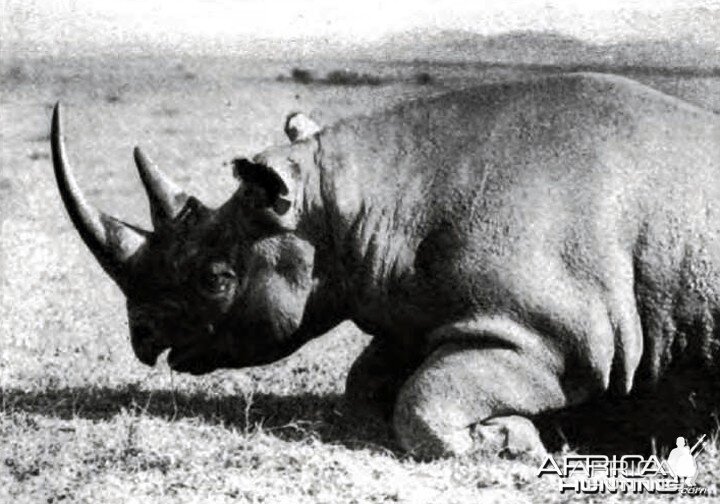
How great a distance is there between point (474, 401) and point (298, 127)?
1957 millimetres

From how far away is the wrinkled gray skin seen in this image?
7992mm

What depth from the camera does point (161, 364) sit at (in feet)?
36.0

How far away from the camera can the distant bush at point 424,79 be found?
57.9 ft

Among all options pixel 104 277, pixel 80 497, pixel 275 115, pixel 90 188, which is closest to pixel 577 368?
pixel 80 497

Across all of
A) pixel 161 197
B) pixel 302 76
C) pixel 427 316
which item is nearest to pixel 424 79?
pixel 302 76

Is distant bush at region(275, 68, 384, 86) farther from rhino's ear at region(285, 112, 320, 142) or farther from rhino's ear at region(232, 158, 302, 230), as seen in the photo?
rhino's ear at region(232, 158, 302, 230)

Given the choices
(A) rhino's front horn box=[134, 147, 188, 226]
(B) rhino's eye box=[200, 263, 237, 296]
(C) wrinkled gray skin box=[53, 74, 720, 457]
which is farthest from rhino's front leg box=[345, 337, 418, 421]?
(A) rhino's front horn box=[134, 147, 188, 226]

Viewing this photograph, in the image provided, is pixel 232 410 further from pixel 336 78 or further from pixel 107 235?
pixel 336 78

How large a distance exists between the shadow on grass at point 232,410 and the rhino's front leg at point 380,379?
0.08 meters

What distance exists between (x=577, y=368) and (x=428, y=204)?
107 cm

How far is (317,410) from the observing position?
30.2 ft

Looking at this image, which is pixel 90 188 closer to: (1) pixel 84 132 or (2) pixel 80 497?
(1) pixel 84 132

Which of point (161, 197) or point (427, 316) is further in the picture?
point (161, 197)

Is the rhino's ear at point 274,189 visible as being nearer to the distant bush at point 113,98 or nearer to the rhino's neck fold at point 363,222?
the rhino's neck fold at point 363,222
